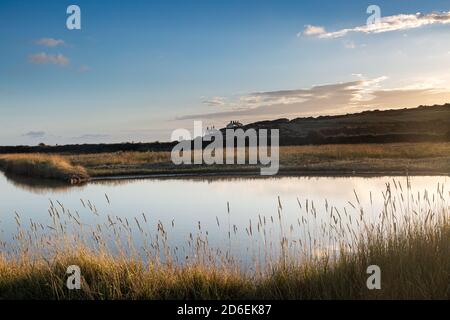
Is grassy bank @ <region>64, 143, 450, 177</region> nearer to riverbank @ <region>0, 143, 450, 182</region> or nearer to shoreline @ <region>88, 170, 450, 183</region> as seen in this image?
riverbank @ <region>0, 143, 450, 182</region>

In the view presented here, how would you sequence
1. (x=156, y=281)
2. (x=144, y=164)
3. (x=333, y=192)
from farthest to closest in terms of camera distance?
(x=144, y=164) < (x=333, y=192) < (x=156, y=281)

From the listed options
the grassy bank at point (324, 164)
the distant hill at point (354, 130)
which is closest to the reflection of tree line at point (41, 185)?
the grassy bank at point (324, 164)

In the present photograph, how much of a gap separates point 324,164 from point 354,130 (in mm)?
38551

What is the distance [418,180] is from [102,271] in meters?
15.8

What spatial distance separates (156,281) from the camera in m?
5.15

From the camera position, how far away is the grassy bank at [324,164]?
2439cm

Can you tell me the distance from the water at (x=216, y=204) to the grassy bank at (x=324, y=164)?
144 inches

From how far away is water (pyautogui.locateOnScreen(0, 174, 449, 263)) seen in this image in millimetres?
8922

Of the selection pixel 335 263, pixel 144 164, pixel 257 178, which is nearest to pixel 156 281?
pixel 335 263

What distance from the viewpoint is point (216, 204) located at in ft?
46.8

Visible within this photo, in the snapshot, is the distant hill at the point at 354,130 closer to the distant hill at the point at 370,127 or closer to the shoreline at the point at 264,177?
the distant hill at the point at 370,127

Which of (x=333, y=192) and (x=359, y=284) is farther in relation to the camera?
(x=333, y=192)

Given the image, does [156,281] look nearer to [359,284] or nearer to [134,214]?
[359,284]

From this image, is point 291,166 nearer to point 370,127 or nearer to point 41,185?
point 41,185
